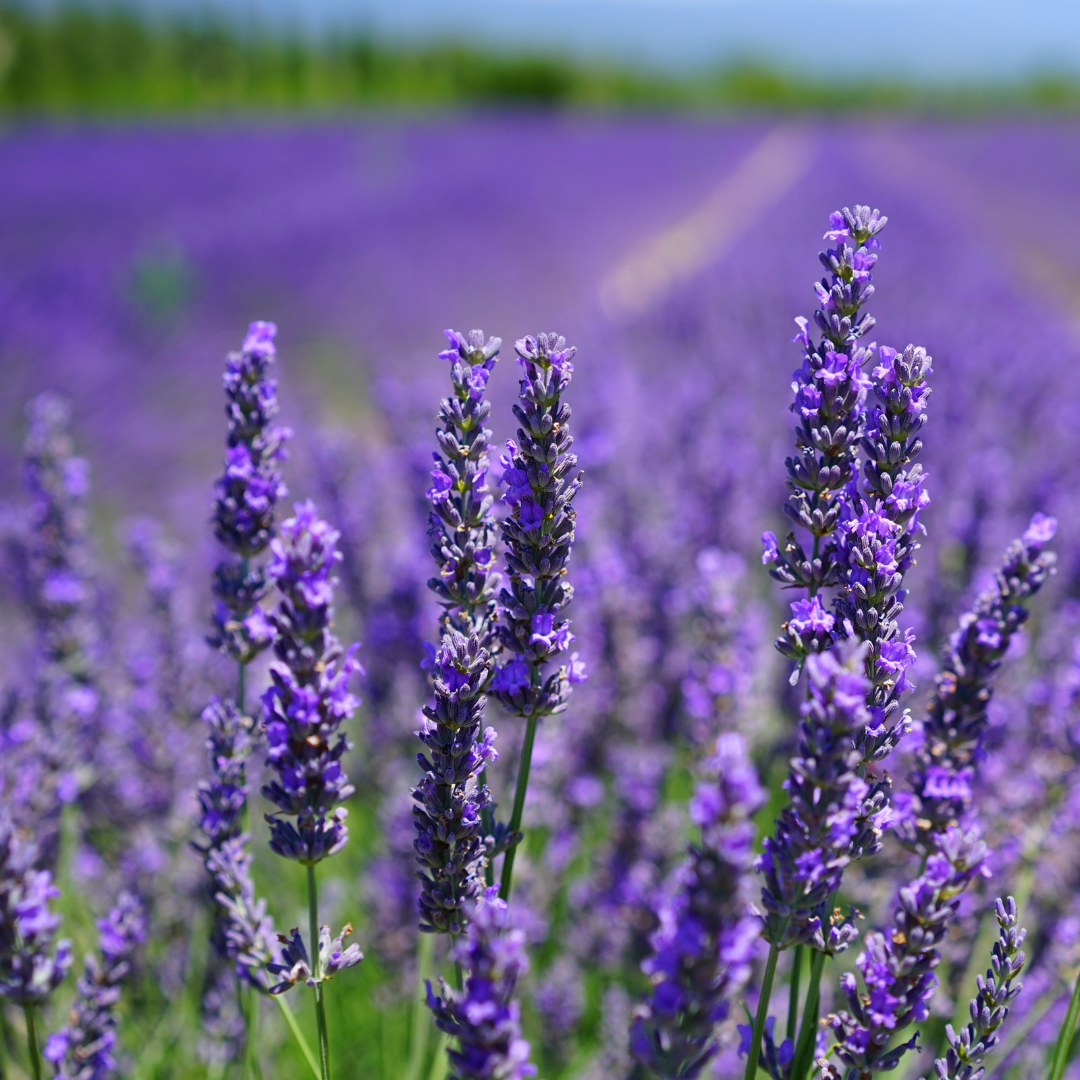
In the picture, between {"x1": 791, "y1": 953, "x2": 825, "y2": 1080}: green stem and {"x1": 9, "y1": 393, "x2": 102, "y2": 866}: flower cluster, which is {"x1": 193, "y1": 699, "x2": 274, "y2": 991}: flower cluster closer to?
{"x1": 9, "y1": 393, "x2": 102, "y2": 866}: flower cluster

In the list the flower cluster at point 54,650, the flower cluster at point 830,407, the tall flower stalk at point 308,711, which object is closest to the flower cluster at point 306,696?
the tall flower stalk at point 308,711

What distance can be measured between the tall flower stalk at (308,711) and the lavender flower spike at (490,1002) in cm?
22

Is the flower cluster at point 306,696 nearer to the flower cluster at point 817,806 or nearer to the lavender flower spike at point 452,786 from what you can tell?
the lavender flower spike at point 452,786

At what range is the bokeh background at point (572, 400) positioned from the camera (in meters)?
2.20

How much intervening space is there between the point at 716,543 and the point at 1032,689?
114 cm

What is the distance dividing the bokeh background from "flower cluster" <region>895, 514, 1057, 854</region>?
552 mm

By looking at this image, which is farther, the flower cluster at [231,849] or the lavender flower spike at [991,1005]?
the flower cluster at [231,849]

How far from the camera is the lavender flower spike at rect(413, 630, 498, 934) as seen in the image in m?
1.07

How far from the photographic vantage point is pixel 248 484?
134 cm

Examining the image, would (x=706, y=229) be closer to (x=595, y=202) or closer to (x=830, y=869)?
(x=595, y=202)

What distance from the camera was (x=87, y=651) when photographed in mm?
2137

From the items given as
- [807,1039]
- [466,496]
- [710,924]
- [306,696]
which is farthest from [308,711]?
[807,1039]

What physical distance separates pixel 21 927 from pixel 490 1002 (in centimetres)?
62

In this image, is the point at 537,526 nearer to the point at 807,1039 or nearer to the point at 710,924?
the point at 710,924
